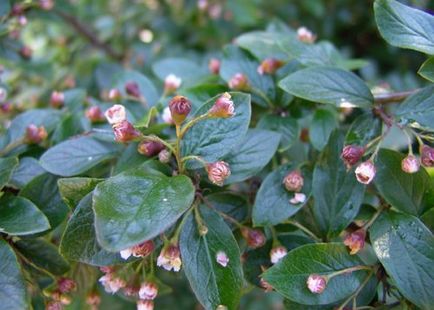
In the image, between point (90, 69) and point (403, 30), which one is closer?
point (403, 30)

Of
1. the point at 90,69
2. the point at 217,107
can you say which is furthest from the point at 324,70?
the point at 90,69

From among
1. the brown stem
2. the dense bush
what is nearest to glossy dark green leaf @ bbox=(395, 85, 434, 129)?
the dense bush

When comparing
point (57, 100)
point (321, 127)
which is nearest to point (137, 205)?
point (321, 127)

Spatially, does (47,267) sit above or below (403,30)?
below

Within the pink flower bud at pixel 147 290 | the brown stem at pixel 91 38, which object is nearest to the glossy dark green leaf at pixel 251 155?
the pink flower bud at pixel 147 290

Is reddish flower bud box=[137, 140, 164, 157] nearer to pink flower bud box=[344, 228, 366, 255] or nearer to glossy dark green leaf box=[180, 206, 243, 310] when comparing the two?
glossy dark green leaf box=[180, 206, 243, 310]

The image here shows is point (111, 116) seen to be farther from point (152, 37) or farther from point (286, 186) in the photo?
point (152, 37)

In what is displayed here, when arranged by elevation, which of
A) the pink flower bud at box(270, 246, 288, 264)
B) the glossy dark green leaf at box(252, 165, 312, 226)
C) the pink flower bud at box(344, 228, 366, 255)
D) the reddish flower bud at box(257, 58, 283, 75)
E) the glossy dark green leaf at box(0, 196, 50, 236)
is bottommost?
the pink flower bud at box(270, 246, 288, 264)
